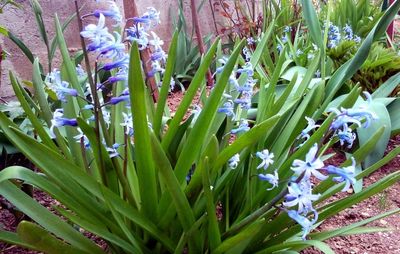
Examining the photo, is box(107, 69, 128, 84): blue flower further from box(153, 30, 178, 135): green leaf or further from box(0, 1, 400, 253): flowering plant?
box(153, 30, 178, 135): green leaf

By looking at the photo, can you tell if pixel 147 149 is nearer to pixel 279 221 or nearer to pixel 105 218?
pixel 105 218

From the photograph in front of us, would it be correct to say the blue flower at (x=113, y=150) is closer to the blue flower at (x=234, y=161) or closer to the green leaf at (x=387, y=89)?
the blue flower at (x=234, y=161)

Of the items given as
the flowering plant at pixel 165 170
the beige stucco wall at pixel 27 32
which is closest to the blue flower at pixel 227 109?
the flowering plant at pixel 165 170

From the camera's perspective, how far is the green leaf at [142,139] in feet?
3.01

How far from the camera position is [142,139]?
1.03 m

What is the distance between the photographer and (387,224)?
168 centimetres

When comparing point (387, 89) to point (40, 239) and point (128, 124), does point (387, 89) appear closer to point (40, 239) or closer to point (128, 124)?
point (128, 124)

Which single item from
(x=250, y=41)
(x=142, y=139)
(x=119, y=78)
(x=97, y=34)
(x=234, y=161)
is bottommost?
(x=250, y=41)

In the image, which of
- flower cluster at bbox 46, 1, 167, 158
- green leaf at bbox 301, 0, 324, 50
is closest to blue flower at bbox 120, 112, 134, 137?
flower cluster at bbox 46, 1, 167, 158

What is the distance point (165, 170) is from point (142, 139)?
107 millimetres

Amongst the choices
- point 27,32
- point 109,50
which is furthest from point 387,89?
point 27,32

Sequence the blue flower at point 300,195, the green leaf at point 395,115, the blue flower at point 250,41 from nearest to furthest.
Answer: the blue flower at point 300,195
the green leaf at point 395,115
the blue flower at point 250,41

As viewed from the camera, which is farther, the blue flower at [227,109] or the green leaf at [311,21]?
the green leaf at [311,21]

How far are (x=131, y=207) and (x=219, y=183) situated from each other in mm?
253
